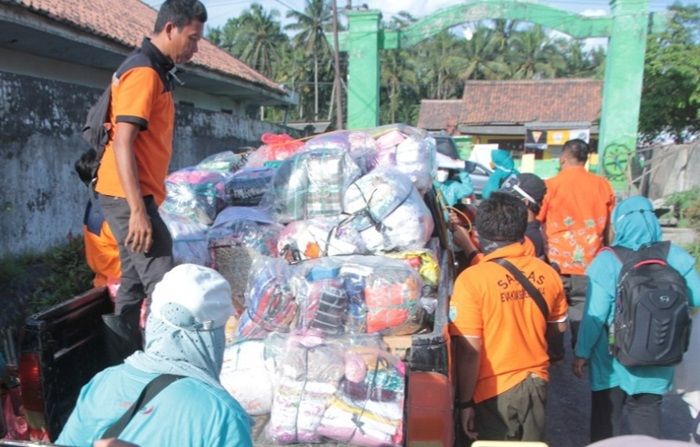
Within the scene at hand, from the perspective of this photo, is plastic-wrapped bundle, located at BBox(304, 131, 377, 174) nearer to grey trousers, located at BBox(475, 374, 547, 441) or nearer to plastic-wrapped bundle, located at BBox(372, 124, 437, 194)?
plastic-wrapped bundle, located at BBox(372, 124, 437, 194)

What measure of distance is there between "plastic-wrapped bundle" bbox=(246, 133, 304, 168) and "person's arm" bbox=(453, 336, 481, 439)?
2.33m

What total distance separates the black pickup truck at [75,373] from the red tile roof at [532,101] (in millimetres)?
30694

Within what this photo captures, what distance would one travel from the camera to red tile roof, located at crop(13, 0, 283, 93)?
830 centimetres

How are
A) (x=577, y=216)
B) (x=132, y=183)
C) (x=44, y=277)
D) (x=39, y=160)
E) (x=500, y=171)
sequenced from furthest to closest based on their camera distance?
(x=500, y=171)
(x=39, y=160)
(x=44, y=277)
(x=577, y=216)
(x=132, y=183)

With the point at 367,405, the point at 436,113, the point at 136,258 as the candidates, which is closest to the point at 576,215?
the point at 367,405

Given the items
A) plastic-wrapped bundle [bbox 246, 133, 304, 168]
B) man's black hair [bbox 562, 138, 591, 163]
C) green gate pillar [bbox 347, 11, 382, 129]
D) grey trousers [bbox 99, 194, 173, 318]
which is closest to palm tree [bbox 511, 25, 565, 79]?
green gate pillar [bbox 347, 11, 382, 129]

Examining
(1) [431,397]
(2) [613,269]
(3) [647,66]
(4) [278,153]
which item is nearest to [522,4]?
(3) [647,66]

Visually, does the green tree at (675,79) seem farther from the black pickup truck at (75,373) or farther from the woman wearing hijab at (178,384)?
the woman wearing hijab at (178,384)

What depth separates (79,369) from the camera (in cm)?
279

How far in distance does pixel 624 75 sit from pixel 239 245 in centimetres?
1595

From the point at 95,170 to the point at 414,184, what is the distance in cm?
192

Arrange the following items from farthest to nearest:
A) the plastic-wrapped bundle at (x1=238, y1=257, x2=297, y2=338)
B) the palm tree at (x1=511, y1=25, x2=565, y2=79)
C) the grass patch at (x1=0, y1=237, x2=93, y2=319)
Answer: the palm tree at (x1=511, y1=25, x2=565, y2=79) → the grass patch at (x1=0, y1=237, x2=93, y2=319) → the plastic-wrapped bundle at (x1=238, y1=257, x2=297, y2=338)

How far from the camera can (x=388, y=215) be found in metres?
3.39

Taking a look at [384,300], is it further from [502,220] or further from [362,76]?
[362,76]
